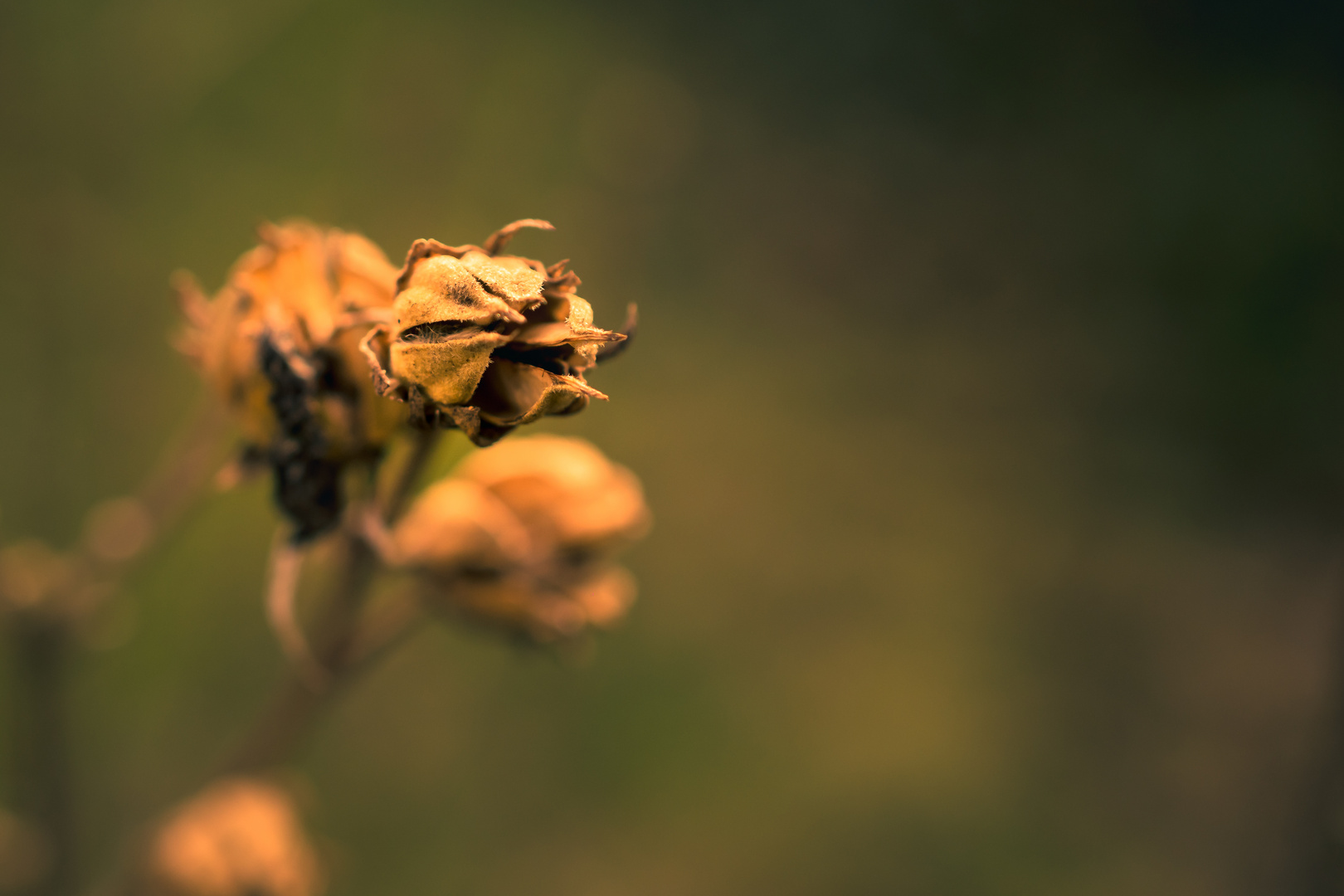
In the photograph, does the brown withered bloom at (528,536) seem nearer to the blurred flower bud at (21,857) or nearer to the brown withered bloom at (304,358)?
the brown withered bloom at (304,358)

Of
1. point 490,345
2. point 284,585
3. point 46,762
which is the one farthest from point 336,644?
point 46,762

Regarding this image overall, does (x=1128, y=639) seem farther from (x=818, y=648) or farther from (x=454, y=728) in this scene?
(x=454, y=728)

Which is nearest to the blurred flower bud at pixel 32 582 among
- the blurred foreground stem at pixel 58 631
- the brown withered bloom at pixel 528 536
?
the blurred foreground stem at pixel 58 631

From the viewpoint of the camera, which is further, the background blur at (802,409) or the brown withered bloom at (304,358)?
the background blur at (802,409)

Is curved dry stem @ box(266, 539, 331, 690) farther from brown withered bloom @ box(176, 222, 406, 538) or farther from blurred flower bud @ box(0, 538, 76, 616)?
blurred flower bud @ box(0, 538, 76, 616)

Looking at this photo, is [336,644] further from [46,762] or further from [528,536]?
[46,762]
